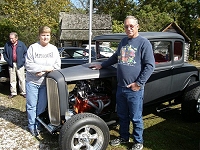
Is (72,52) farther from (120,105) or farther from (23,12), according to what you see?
(23,12)

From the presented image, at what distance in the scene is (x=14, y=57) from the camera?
20.3 feet

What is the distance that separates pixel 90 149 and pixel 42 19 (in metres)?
18.6

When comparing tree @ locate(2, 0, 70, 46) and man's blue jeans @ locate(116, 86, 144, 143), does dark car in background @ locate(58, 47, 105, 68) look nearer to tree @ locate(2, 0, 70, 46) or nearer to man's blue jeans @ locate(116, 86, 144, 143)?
man's blue jeans @ locate(116, 86, 144, 143)

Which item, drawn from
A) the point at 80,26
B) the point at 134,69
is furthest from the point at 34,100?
the point at 80,26

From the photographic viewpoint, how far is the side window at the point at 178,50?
4.43 meters

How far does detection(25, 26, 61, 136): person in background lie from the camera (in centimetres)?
373

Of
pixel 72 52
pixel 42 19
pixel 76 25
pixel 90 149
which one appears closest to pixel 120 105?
pixel 90 149

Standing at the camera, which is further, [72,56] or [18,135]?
[72,56]

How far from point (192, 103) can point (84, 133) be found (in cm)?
240

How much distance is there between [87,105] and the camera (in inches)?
146

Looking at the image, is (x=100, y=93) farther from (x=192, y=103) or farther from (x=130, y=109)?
(x=192, y=103)

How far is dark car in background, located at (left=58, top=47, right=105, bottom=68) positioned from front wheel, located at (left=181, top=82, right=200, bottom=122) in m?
4.01

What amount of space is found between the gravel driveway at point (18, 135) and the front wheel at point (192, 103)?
8.61ft

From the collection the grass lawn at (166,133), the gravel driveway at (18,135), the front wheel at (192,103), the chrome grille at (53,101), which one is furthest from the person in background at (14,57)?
the front wheel at (192,103)
